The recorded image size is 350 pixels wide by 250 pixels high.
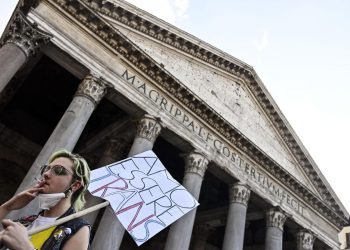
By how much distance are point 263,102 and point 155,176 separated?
11235 mm

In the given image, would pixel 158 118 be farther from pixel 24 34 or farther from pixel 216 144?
pixel 24 34

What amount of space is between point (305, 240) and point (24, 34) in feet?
39.2

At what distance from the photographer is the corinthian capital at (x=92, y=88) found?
26.3 ft

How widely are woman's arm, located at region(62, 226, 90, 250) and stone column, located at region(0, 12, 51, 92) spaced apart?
624 cm

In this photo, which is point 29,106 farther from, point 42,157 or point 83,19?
point 42,157

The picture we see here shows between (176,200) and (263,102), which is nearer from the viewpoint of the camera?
(176,200)

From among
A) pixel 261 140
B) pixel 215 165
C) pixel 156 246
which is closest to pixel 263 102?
pixel 261 140

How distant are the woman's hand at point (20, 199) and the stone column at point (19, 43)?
5.84 meters

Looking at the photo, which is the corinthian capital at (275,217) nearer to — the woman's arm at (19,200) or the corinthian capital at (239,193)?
the corinthian capital at (239,193)

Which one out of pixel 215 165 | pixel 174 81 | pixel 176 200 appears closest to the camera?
pixel 176 200

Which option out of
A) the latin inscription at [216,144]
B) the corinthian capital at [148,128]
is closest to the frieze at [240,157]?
the latin inscription at [216,144]

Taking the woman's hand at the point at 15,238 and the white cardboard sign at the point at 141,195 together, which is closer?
the woman's hand at the point at 15,238

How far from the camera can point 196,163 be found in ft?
31.7

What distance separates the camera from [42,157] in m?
6.82
